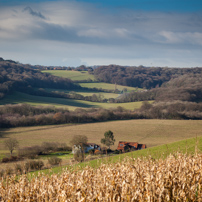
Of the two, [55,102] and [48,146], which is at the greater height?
[55,102]

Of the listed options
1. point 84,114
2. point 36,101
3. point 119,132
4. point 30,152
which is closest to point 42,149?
point 30,152

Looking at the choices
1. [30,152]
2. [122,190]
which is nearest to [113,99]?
[30,152]

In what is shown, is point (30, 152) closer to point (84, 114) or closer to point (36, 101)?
point (84, 114)

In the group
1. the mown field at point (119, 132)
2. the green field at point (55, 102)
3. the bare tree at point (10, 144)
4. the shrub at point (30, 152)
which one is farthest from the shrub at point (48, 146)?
the green field at point (55, 102)

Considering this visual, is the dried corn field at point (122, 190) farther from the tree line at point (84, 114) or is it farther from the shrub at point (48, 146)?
the tree line at point (84, 114)

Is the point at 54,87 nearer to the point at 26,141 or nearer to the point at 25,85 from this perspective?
the point at 25,85

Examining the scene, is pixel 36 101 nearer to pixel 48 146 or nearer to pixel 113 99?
pixel 113 99

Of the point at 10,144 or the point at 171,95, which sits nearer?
the point at 10,144

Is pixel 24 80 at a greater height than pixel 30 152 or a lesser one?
greater

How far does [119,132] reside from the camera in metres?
47.2

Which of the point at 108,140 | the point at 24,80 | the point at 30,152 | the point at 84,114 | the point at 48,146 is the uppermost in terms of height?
the point at 24,80

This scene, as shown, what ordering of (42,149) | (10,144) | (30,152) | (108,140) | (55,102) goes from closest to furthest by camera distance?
(30,152) < (42,149) < (10,144) < (108,140) < (55,102)

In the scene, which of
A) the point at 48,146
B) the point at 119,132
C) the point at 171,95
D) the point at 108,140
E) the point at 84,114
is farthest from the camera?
the point at 171,95

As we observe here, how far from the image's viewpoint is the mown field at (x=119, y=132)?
41.1 meters
